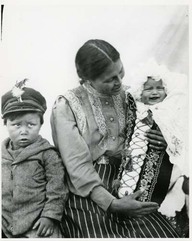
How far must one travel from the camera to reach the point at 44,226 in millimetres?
1920

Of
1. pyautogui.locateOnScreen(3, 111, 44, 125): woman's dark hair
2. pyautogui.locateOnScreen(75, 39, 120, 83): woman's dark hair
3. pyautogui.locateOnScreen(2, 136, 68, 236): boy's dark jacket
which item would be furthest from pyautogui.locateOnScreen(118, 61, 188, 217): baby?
pyautogui.locateOnScreen(3, 111, 44, 125): woman's dark hair

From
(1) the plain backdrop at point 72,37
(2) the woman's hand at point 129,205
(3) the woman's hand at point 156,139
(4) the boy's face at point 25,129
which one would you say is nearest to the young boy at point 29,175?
(4) the boy's face at point 25,129

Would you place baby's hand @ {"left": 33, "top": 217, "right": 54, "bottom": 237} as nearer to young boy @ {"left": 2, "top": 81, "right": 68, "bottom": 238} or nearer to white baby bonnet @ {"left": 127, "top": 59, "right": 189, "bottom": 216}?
young boy @ {"left": 2, "top": 81, "right": 68, "bottom": 238}

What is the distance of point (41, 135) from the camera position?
1.99 meters

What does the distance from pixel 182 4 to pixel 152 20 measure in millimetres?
161

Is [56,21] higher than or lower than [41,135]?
higher

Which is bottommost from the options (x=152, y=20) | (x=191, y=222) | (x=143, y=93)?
(x=191, y=222)

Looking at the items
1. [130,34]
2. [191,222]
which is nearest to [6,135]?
[130,34]

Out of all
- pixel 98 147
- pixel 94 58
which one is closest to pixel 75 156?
pixel 98 147

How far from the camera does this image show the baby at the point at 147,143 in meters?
1.93

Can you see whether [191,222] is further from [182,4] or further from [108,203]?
[182,4]

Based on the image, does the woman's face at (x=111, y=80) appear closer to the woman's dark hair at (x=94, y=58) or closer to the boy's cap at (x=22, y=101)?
the woman's dark hair at (x=94, y=58)

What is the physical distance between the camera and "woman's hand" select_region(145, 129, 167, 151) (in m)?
1.95

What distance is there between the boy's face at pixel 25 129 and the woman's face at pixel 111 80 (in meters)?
0.31
